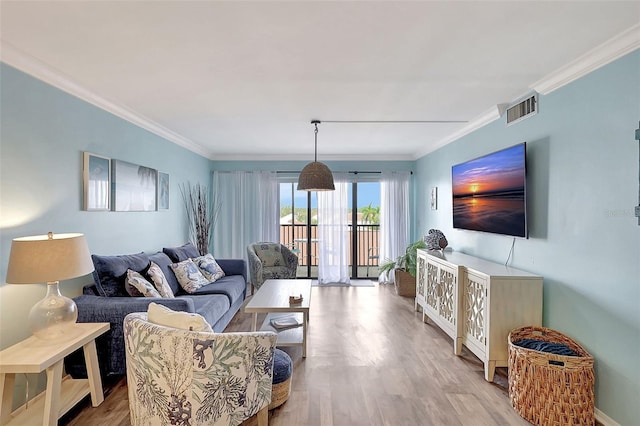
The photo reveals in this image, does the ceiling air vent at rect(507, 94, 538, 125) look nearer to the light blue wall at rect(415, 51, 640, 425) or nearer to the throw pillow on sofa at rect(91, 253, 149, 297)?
the light blue wall at rect(415, 51, 640, 425)

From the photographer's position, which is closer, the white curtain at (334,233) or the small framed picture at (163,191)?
the small framed picture at (163,191)

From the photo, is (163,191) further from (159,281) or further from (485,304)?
(485,304)

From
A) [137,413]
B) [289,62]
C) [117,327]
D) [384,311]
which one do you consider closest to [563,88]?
[289,62]

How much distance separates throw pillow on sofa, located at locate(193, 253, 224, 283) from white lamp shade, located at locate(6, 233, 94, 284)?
2.06 meters

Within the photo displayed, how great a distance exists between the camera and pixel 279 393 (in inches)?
94.0

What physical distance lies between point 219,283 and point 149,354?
2461mm

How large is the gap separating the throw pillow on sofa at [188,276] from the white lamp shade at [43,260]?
1.61 metres

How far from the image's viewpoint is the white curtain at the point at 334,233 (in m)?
6.33

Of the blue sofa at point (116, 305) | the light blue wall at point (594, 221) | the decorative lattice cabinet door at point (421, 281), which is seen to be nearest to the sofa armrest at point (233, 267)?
the blue sofa at point (116, 305)

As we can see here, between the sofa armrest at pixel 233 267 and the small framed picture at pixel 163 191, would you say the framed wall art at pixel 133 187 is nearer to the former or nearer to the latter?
the small framed picture at pixel 163 191

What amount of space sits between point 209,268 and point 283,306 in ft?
5.28

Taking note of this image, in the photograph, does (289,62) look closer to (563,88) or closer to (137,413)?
(563,88)

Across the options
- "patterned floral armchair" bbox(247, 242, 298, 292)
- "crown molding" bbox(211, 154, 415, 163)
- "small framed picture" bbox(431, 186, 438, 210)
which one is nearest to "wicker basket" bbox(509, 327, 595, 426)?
"small framed picture" bbox(431, 186, 438, 210)

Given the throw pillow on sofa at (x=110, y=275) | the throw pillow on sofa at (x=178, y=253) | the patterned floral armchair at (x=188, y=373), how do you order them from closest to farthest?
1. the patterned floral armchair at (x=188, y=373)
2. the throw pillow on sofa at (x=110, y=275)
3. the throw pillow on sofa at (x=178, y=253)
